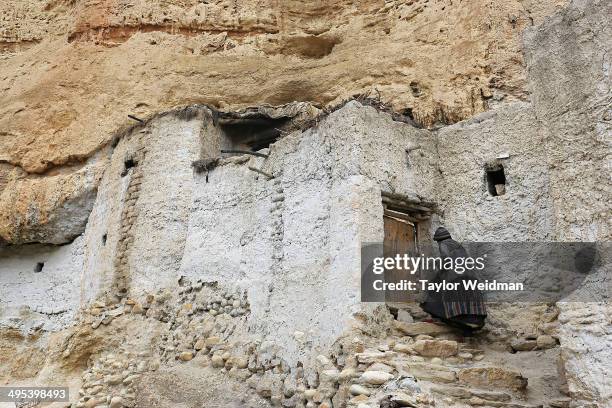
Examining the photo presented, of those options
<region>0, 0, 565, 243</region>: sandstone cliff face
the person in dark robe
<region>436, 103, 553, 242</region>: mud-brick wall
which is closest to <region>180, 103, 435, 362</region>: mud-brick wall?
<region>436, 103, 553, 242</region>: mud-brick wall

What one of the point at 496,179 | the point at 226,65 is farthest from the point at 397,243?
the point at 226,65

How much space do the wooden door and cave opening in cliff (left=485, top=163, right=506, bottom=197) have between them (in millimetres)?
A: 1019

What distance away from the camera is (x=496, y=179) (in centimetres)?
668

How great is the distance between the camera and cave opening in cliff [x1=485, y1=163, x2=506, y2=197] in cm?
657

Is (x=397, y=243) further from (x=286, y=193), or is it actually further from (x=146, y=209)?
(x=146, y=209)

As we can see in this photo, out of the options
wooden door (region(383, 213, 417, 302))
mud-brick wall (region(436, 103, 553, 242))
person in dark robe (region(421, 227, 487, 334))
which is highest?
mud-brick wall (region(436, 103, 553, 242))

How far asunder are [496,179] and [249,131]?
467 cm

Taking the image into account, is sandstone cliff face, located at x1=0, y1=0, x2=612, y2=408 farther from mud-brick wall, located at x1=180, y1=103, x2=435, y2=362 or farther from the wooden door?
the wooden door

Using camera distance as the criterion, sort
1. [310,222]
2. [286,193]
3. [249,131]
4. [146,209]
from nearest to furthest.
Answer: [310,222], [286,193], [146,209], [249,131]

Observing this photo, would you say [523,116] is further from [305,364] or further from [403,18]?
[403,18]

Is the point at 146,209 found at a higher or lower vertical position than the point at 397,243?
higher

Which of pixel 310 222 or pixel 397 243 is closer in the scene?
pixel 310 222

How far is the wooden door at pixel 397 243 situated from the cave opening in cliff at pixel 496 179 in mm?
1019

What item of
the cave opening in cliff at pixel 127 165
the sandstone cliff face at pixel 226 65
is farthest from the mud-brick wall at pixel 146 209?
the sandstone cliff face at pixel 226 65
